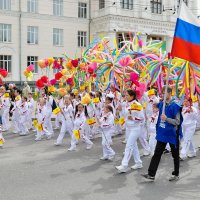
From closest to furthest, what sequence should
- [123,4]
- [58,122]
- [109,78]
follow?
[109,78]
[58,122]
[123,4]

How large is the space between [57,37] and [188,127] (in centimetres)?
2767

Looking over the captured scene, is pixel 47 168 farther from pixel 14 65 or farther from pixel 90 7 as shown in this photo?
pixel 90 7

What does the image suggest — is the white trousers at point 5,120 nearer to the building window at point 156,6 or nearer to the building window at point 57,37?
the building window at point 57,37

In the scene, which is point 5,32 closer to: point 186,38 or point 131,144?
point 131,144

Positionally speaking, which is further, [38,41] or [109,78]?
[38,41]

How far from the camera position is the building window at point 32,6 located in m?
33.7

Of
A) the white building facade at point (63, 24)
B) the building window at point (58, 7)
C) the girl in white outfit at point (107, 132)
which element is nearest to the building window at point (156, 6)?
the white building facade at point (63, 24)

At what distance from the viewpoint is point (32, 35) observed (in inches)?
1339

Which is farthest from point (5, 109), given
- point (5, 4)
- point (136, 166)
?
point (5, 4)

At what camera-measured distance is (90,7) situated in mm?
37125

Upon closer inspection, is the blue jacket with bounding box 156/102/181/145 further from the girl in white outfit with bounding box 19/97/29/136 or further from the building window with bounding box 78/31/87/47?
the building window with bounding box 78/31/87/47

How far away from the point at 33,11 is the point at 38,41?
2.73 meters

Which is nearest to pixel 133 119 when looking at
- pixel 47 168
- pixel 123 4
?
pixel 47 168

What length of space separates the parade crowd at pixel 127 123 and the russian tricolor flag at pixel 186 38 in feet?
2.54
